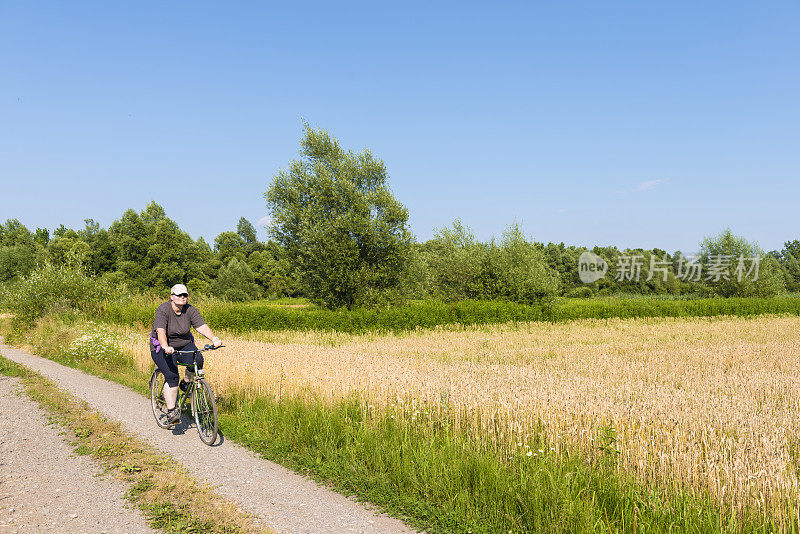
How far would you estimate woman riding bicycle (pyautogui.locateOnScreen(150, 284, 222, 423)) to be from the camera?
25.0ft

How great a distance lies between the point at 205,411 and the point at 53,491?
2.19 meters

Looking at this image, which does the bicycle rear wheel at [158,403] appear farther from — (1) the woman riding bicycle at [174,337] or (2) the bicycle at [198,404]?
(1) the woman riding bicycle at [174,337]

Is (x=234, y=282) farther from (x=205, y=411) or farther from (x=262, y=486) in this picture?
(x=262, y=486)

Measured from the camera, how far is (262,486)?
18.1 ft

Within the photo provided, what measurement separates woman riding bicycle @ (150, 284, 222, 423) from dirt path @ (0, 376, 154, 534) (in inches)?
57.2

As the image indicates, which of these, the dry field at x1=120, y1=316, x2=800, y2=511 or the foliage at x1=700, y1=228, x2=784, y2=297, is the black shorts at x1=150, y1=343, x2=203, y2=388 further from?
the foliage at x1=700, y1=228, x2=784, y2=297

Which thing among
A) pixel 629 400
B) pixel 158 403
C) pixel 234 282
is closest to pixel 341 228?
pixel 158 403

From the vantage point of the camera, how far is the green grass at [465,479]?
3.97m

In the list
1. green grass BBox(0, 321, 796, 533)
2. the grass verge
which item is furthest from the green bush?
green grass BBox(0, 321, 796, 533)

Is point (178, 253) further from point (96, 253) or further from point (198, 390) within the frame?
point (198, 390)

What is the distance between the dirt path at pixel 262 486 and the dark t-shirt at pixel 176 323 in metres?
1.60

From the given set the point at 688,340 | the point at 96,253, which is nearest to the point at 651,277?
the point at 688,340

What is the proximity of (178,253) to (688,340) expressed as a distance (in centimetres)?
6029

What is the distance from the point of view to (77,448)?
706 cm
